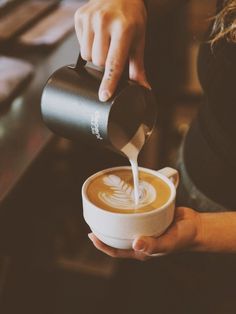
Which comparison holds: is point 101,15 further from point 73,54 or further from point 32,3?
point 32,3

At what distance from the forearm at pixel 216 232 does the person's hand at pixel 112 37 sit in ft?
1.07

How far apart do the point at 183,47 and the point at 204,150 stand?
1604 mm

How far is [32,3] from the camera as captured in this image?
6.89 feet

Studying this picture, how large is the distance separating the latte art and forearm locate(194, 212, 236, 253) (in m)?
0.15

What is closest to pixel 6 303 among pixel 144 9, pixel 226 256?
pixel 226 256

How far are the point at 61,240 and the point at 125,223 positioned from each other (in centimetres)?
128

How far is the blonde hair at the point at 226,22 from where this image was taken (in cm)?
117

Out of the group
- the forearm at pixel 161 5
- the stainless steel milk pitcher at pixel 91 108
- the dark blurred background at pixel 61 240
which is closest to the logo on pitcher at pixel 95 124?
the stainless steel milk pitcher at pixel 91 108

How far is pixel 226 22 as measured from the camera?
120 cm

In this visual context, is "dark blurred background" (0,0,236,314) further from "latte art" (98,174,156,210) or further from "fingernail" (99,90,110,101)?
"fingernail" (99,90,110,101)

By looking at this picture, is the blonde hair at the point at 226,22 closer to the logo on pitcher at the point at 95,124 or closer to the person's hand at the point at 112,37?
the person's hand at the point at 112,37

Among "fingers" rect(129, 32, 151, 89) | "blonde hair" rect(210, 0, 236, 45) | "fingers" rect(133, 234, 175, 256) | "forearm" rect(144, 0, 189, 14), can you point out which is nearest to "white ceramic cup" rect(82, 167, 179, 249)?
"fingers" rect(133, 234, 175, 256)

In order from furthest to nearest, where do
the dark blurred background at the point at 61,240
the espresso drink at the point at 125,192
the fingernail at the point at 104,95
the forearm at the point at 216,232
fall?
the dark blurred background at the point at 61,240
the forearm at the point at 216,232
the espresso drink at the point at 125,192
the fingernail at the point at 104,95

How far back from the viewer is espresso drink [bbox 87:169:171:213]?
1.02 metres
